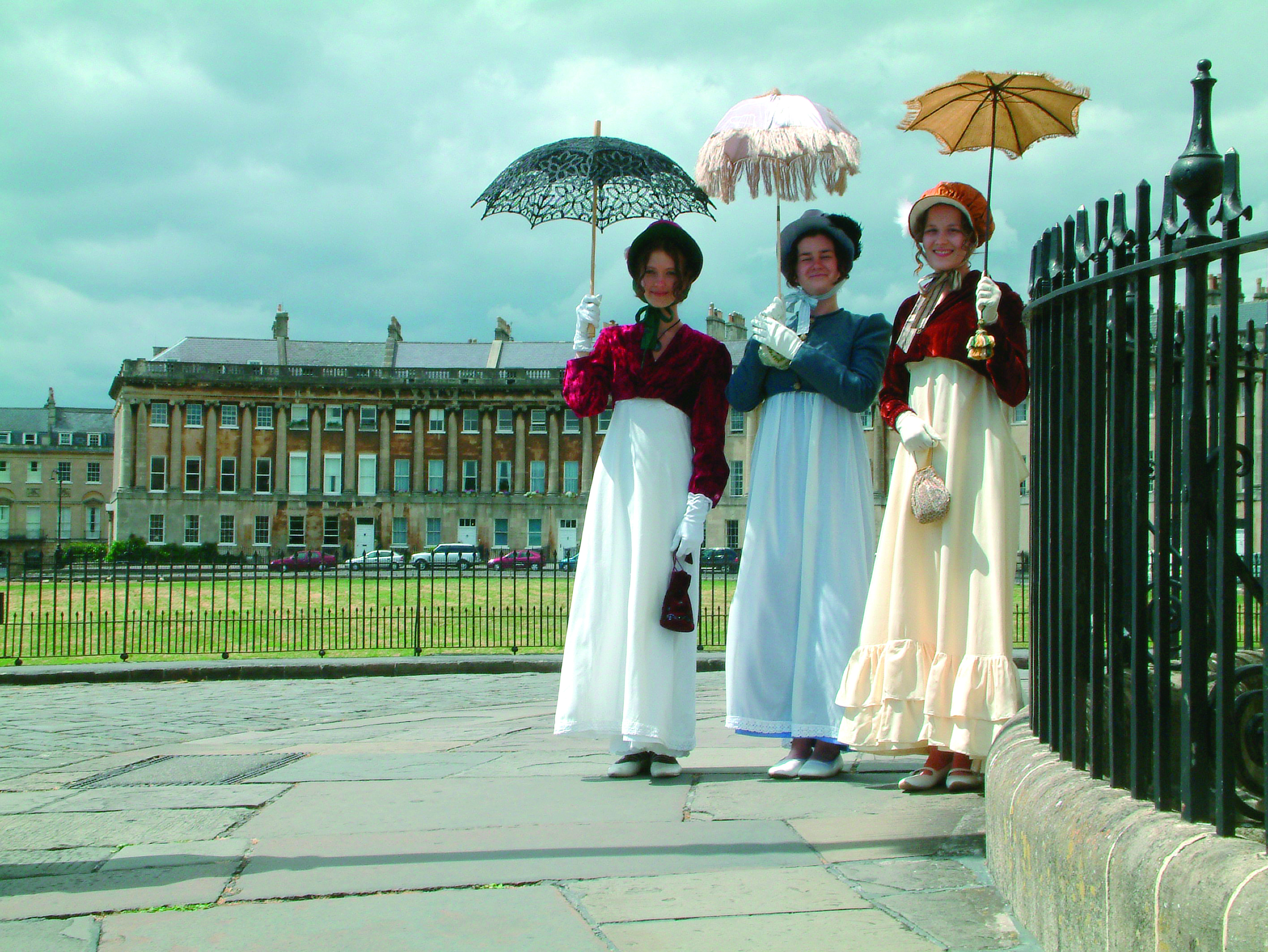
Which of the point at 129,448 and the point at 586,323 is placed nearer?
the point at 586,323

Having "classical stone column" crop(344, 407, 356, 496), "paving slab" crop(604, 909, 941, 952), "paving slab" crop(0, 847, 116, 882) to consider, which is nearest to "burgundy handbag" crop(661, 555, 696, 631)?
"paving slab" crop(604, 909, 941, 952)

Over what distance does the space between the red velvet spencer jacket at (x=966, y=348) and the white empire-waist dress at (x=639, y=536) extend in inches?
28.7

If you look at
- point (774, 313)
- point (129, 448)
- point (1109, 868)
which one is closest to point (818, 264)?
point (774, 313)

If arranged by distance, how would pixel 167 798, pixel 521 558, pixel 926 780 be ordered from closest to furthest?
1. pixel 926 780
2. pixel 167 798
3. pixel 521 558

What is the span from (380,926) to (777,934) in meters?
0.90

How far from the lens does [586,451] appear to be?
72.9 m

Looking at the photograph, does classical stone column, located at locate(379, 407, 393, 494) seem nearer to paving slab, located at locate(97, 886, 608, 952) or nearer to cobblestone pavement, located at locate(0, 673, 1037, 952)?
cobblestone pavement, located at locate(0, 673, 1037, 952)

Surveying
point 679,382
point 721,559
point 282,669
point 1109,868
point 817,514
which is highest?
point 679,382

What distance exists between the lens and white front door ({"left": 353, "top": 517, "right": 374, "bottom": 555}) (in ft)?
234

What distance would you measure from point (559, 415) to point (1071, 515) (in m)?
71.9

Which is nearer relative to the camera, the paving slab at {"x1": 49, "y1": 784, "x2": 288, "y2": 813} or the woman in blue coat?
the paving slab at {"x1": 49, "y1": 784, "x2": 288, "y2": 813}

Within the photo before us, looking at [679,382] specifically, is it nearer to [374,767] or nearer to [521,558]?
[374,767]

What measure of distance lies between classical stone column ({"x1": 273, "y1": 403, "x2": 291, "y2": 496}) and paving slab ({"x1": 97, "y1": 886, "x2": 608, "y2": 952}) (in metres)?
71.7

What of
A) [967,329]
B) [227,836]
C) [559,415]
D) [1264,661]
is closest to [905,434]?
[967,329]
